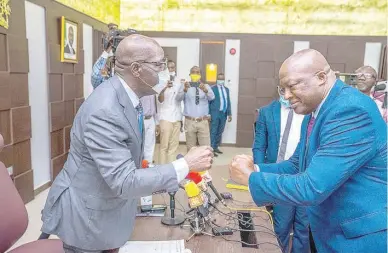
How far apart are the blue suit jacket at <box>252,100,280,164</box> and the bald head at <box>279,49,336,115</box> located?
3.89ft

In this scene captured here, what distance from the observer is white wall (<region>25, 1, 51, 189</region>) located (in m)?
3.94

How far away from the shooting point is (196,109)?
5629mm

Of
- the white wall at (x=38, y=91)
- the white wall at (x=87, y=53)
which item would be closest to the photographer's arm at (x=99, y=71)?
the white wall at (x=38, y=91)

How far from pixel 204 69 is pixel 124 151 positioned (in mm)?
6229

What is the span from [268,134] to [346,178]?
4.57 ft

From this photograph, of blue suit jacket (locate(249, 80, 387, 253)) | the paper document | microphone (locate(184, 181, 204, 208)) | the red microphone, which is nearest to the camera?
blue suit jacket (locate(249, 80, 387, 253))

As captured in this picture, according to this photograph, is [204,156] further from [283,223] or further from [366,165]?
[283,223]

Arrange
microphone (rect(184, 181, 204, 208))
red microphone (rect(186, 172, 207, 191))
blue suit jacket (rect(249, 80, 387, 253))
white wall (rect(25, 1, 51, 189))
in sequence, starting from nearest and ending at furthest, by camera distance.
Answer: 1. blue suit jacket (rect(249, 80, 387, 253))
2. microphone (rect(184, 181, 204, 208))
3. red microphone (rect(186, 172, 207, 191))
4. white wall (rect(25, 1, 51, 189))

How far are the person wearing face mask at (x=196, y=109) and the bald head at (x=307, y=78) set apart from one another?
166 inches

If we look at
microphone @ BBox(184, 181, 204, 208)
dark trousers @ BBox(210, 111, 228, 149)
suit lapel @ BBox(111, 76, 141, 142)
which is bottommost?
dark trousers @ BBox(210, 111, 228, 149)

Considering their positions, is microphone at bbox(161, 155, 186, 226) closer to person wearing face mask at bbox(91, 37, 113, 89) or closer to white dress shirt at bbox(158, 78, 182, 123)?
person wearing face mask at bbox(91, 37, 113, 89)

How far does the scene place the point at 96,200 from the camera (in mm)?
1359

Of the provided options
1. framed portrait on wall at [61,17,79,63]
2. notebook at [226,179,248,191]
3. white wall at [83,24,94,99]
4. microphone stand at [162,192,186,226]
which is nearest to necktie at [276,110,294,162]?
notebook at [226,179,248,191]

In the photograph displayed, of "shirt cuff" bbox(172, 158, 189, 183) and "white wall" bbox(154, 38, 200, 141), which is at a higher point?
"white wall" bbox(154, 38, 200, 141)
